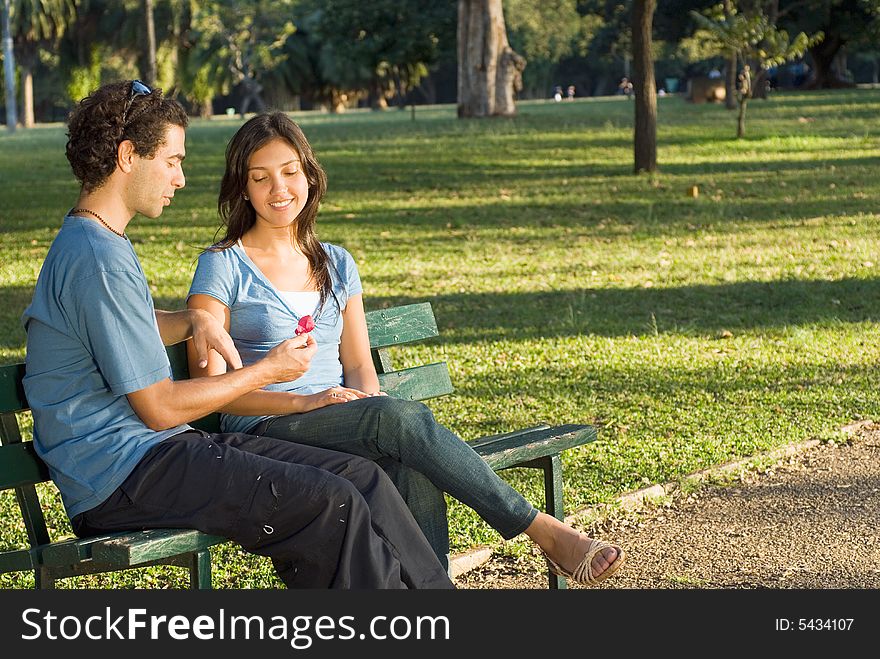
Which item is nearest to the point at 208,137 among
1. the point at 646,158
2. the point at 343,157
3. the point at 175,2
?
the point at 343,157

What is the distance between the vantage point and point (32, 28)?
64.4 metres

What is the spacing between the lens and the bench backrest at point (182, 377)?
376 centimetres

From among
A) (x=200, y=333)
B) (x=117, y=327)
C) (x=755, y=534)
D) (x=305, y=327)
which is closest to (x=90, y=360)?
(x=117, y=327)

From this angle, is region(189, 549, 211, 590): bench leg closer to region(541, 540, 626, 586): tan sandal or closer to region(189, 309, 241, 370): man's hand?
region(189, 309, 241, 370): man's hand

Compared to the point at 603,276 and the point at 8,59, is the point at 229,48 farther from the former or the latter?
the point at 603,276

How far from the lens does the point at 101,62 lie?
6944 centimetres

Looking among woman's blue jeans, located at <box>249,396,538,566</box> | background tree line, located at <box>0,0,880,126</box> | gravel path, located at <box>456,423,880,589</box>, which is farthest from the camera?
background tree line, located at <box>0,0,880,126</box>

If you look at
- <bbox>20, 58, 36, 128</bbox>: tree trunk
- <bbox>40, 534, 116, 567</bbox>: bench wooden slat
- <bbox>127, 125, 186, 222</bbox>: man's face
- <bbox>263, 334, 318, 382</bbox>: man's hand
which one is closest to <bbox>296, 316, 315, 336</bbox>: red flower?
<bbox>263, 334, 318, 382</bbox>: man's hand

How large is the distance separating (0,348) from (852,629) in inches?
252

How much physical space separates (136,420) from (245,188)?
3.55ft

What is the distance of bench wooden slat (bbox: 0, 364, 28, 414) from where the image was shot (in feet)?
12.3


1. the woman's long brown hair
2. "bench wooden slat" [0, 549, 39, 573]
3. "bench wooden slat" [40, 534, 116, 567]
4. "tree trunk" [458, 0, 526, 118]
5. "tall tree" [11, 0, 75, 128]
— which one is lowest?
"bench wooden slat" [0, 549, 39, 573]

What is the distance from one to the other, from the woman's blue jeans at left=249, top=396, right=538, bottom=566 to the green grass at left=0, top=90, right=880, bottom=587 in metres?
Answer: 0.87

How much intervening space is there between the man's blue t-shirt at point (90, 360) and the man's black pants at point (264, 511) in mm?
72
